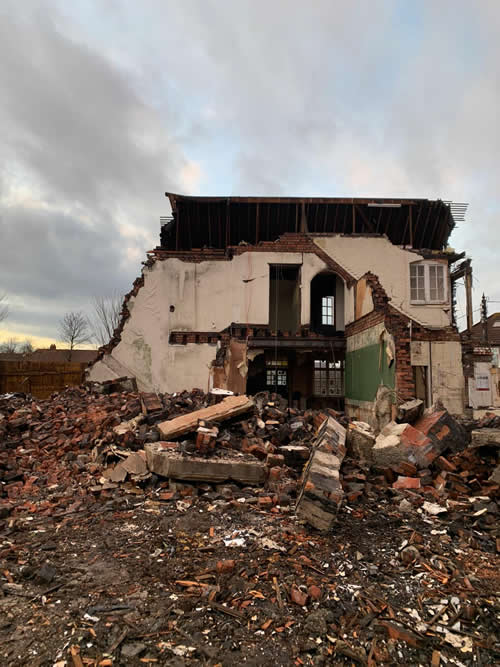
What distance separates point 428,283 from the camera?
17.1 meters

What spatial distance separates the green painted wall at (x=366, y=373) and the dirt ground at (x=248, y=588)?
6898 mm

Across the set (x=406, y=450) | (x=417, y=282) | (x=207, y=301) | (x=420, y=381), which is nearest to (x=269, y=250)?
(x=207, y=301)

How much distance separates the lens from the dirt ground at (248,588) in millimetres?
2789

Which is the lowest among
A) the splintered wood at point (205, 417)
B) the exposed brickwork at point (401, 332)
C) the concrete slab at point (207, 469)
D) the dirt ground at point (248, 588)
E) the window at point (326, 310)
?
the dirt ground at point (248, 588)

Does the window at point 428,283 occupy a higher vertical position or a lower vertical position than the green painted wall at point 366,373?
higher

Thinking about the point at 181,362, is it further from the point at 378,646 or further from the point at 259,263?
the point at 378,646

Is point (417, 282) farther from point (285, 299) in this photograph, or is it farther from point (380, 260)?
point (285, 299)

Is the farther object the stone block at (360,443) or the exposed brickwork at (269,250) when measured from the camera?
the exposed brickwork at (269,250)

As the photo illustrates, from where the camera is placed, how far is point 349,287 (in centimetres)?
1670

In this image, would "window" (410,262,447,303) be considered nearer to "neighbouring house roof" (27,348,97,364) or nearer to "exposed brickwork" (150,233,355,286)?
"exposed brickwork" (150,233,355,286)

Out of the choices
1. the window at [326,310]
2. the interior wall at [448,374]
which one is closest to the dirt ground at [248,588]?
the interior wall at [448,374]

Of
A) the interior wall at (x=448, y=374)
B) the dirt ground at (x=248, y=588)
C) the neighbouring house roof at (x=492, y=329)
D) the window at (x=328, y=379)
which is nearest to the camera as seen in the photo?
the dirt ground at (x=248, y=588)

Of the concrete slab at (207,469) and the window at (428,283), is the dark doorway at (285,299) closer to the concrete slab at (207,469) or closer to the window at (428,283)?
the window at (428,283)

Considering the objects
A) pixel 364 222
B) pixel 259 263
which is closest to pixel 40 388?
pixel 259 263
